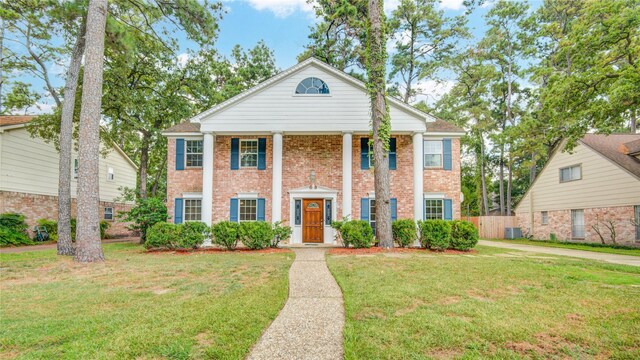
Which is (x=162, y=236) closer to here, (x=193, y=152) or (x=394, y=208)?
(x=193, y=152)

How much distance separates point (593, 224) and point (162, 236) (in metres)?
20.4

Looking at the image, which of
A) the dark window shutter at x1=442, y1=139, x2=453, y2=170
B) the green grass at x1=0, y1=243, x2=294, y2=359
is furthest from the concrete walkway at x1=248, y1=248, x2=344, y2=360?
the dark window shutter at x1=442, y1=139, x2=453, y2=170

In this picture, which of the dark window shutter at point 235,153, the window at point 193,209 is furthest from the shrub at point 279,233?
the window at point 193,209

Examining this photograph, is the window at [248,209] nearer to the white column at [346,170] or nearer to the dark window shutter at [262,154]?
the dark window shutter at [262,154]

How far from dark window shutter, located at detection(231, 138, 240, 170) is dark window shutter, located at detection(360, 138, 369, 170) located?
5783 millimetres

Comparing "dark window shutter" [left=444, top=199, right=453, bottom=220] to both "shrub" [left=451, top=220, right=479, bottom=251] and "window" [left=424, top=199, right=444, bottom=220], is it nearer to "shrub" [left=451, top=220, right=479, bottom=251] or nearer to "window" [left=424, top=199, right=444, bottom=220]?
"window" [left=424, top=199, right=444, bottom=220]

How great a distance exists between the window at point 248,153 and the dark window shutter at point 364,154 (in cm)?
495

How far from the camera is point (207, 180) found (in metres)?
14.4

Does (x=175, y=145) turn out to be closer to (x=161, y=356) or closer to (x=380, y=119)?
(x=380, y=119)

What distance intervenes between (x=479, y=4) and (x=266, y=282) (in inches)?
1119

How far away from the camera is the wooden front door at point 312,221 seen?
15000 millimetres

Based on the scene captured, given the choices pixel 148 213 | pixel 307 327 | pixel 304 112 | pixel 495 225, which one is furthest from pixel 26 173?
pixel 495 225

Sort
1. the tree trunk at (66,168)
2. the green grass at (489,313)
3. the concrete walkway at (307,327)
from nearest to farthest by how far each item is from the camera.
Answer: the concrete walkway at (307,327) → the green grass at (489,313) → the tree trunk at (66,168)

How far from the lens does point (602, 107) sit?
12.4 m
